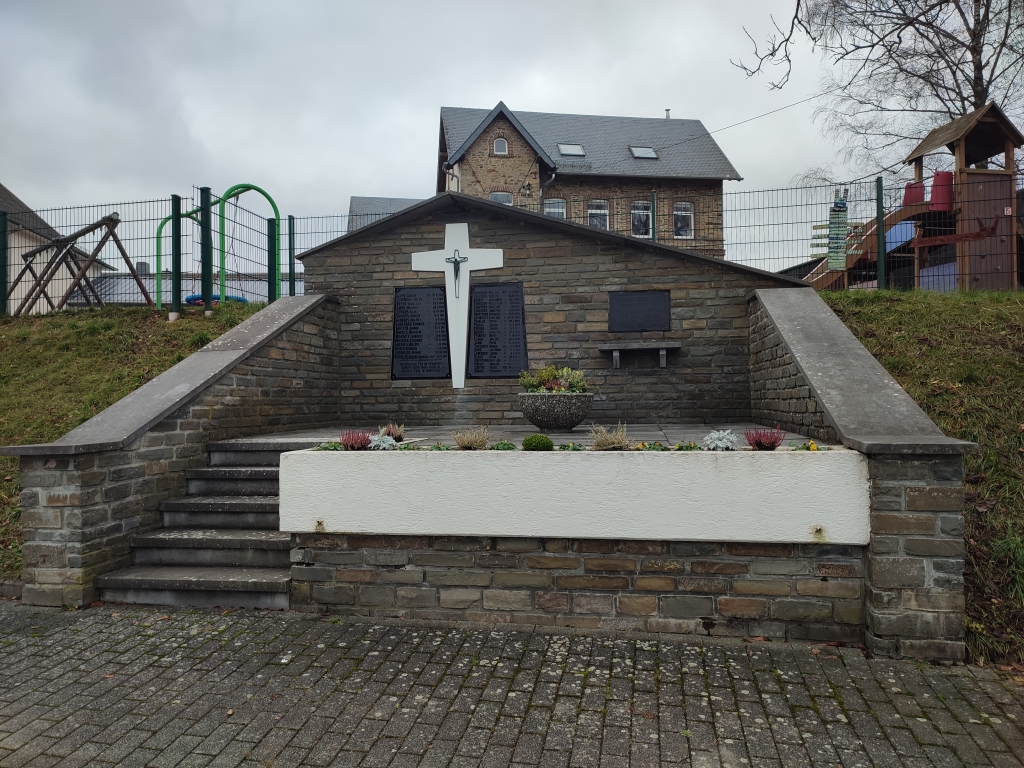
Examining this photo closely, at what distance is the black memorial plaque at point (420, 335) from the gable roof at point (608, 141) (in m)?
14.9

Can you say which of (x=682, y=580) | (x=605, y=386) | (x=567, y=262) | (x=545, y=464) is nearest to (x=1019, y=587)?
(x=682, y=580)

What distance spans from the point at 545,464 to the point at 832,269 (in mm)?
8899

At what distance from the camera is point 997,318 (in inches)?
290

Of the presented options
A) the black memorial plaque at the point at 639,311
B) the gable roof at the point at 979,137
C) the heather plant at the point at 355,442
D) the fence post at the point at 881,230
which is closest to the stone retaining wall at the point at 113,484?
the heather plant at the point at 355,442

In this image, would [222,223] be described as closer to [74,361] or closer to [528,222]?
[74,361]

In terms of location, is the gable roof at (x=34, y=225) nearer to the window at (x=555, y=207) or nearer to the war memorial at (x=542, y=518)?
the war memorial at (x=542, y=518)

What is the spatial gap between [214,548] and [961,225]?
11.1 m

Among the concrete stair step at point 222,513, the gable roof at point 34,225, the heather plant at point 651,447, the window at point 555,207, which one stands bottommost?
the concrete stair step at point 222,513

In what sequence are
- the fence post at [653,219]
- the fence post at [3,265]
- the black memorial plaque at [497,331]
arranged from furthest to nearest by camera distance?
the fence post at [653,219], the fence post at [3,265], the black memorial plaque at [497,331]

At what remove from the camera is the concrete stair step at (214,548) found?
461cm

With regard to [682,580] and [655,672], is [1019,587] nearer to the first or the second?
[682,580]

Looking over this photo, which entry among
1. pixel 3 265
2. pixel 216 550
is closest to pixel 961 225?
pixel 216 550

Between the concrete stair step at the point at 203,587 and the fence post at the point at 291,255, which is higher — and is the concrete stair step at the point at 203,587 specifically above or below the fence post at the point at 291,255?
below

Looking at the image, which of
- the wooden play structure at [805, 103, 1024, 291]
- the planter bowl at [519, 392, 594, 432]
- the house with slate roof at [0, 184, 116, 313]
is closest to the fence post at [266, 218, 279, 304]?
the house with slate roof at [0, 184, 116, 313]
